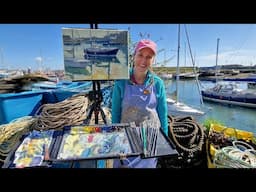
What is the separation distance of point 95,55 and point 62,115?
40.2 inches

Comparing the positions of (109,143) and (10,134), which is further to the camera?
(10,134)

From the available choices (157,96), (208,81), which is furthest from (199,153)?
(208,81)

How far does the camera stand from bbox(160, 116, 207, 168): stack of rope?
184 cm

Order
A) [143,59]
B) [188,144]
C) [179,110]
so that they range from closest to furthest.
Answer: [143,59] → [188,144] → [179,110]

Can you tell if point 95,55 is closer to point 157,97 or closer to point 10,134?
point 157,97

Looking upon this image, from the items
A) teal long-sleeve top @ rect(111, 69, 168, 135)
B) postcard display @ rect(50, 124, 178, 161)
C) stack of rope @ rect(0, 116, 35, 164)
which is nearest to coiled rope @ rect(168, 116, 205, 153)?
teal long-sleeve top @ rect(111, 69, 168, 135)

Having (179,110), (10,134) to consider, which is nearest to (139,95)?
(10,134)

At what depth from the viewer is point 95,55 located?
1.05 meters

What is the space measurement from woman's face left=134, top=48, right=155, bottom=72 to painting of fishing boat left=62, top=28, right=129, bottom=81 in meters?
0.06

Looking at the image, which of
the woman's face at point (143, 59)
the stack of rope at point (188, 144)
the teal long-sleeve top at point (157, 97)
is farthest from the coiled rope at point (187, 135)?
the woman's face at point (143, 59)

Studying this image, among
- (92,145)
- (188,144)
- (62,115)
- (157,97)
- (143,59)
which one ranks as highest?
(143,59)

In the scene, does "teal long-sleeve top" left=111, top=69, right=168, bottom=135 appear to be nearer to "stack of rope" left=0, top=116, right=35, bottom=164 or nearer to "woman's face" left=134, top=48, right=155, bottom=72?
"woman's face" left=134, top=48, right=155, bottom=72
